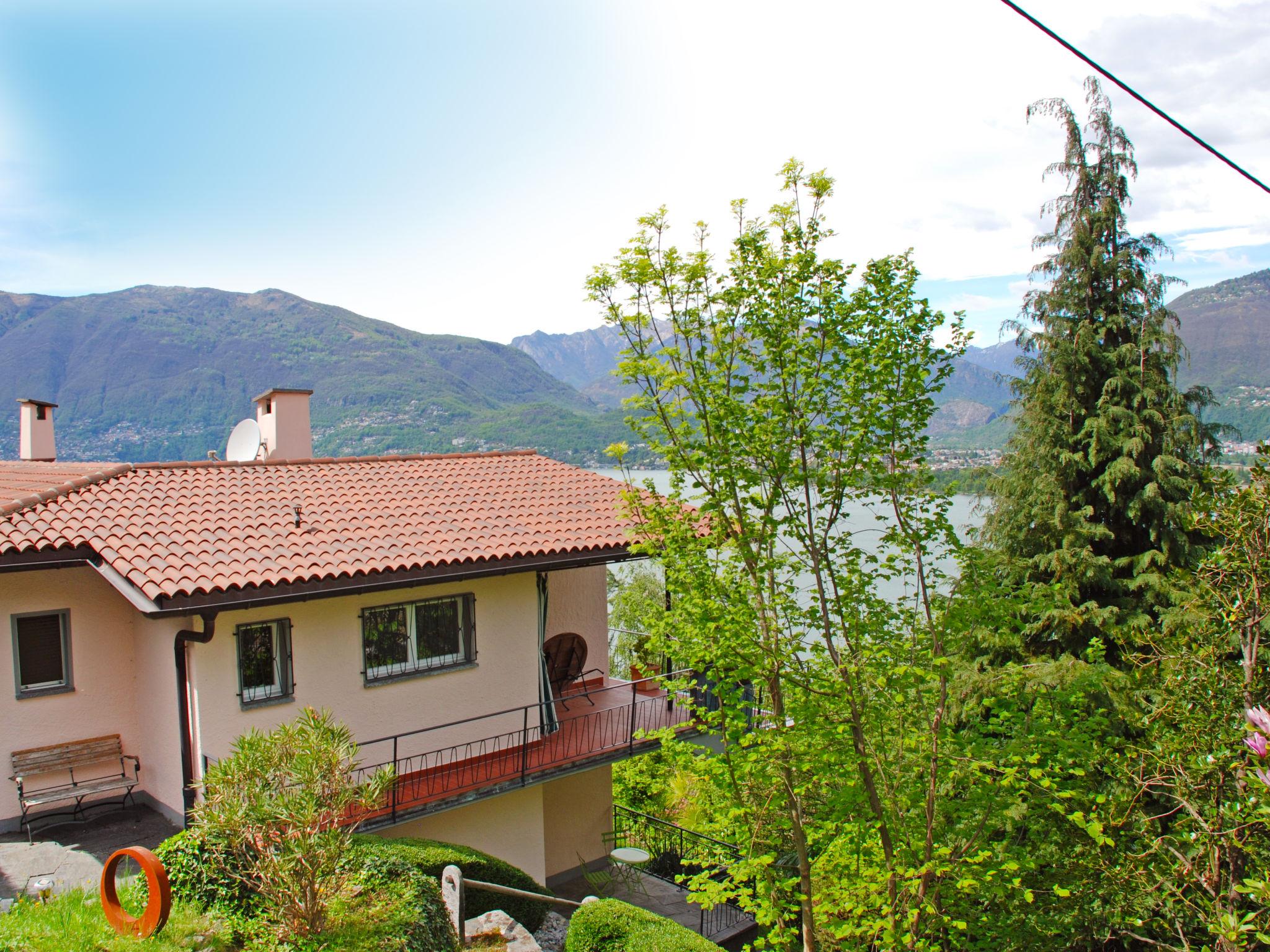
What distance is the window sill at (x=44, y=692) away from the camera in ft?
30.2

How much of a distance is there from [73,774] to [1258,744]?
1102 cm

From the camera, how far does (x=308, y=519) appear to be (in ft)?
34.6

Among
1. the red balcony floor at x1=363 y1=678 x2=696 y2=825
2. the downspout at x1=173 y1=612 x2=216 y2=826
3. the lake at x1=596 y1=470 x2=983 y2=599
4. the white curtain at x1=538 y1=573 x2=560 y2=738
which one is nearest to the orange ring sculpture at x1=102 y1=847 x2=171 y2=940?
the downspout at x1=173 y1=612 x2=216 y2=826

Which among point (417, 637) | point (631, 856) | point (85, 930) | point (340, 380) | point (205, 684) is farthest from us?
point (340, 380)

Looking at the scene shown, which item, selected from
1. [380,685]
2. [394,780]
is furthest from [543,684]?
[394,780]

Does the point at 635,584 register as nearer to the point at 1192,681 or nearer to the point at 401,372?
the point at 1192,681

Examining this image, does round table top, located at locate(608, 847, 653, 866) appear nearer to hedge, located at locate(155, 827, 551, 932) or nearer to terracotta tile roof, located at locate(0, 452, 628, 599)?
hedge, located at locate(155, 827, 551, 932)

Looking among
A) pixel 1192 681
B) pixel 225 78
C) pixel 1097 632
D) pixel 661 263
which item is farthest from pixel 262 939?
pixel 225 78

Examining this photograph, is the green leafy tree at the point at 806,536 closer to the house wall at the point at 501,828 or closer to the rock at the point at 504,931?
the rock at the point at 504,931

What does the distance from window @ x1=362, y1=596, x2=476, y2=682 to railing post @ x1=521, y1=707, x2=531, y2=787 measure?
113cm

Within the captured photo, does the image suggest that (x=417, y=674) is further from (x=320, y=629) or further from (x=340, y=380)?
(x=340, y=380)

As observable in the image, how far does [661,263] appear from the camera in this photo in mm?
7258

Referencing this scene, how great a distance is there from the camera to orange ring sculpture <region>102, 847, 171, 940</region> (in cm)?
589

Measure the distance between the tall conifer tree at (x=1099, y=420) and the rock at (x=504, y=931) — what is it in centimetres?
920
